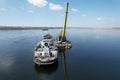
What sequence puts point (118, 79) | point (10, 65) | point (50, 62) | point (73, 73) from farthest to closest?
1. point (10, 65)
2. point (50, 62)
3. point (73, 73)
4. point (118, 79)

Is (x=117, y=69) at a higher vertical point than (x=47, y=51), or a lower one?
lower

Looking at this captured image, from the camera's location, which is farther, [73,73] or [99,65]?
[99,65]

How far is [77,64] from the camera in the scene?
3844 centimetres

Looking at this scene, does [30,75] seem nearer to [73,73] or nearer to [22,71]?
[22,71]

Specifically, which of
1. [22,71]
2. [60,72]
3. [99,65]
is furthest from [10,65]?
[99,65]

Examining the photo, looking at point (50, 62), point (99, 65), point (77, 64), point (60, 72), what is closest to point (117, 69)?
point (99, 65)

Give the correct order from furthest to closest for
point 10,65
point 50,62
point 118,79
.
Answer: point 10,65
point 50,62
point 118,79

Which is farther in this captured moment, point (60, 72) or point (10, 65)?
point (10, 65)

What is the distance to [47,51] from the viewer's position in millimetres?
38031

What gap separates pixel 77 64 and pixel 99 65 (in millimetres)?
5712

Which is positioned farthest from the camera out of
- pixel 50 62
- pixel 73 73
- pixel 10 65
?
pixel 10 65

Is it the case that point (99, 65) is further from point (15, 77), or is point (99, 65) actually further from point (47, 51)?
point (15, 77)

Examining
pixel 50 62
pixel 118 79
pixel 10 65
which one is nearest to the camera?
pixel 118 79

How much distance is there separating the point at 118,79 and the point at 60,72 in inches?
484
